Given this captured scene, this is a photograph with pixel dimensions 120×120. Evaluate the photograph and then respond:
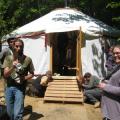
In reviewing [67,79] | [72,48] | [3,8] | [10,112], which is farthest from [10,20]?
[10,112]

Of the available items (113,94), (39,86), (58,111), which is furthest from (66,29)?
(113,94)

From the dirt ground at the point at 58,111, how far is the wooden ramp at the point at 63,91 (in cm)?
18

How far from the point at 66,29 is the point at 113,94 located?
27.7 ft

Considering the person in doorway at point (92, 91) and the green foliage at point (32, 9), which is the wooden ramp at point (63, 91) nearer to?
the person in doorway at point (92, 91)

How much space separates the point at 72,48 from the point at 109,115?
463 inches

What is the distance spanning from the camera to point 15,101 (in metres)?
6.83

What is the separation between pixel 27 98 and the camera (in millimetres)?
12258

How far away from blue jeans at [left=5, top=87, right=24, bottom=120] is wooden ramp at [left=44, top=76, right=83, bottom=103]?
15.6 feet

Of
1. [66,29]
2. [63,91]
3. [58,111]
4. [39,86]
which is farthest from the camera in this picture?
[66,29]

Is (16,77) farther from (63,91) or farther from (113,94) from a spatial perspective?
(63,91)

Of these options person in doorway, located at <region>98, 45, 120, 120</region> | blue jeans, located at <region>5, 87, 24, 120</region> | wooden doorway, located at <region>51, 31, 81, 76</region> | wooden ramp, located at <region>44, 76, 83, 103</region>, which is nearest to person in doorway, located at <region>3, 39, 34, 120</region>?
blue jeans, located at <region>5, 87, 24, 120</region>

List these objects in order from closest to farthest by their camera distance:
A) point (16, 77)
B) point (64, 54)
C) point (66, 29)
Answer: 1. point (16, 77)
2. point (66, 29)
3. point (64, 54)

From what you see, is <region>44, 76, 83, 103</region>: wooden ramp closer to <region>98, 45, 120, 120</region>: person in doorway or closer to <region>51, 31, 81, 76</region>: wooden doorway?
<region>51, 31, 81, 76</region>: wooden doorway

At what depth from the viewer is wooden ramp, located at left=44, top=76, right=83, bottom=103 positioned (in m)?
11.6
